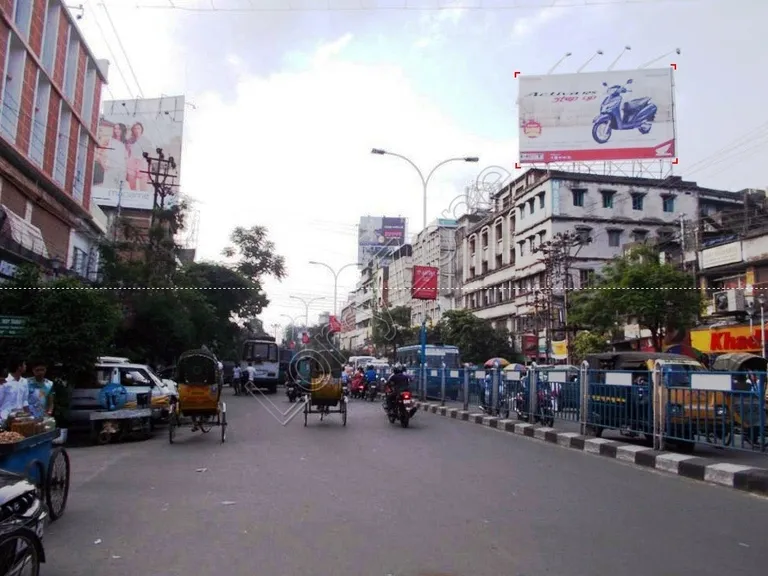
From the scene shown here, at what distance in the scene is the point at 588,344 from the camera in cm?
3684

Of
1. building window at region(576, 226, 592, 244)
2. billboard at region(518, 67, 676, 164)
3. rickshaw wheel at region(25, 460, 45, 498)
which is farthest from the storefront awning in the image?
building window at region(576, 226, 592, 244)

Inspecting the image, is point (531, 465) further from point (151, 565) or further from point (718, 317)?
point (718, 317)

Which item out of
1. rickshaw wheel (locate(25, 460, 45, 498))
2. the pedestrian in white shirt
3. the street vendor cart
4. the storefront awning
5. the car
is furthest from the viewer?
the storefront awning

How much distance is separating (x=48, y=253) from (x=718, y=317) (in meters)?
28.6

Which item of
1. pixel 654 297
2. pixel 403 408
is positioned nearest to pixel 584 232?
pixel 654 297

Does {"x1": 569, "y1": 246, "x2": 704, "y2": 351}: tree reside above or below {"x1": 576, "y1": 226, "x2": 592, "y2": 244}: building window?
below

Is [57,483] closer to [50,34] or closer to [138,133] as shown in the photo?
[50,34]

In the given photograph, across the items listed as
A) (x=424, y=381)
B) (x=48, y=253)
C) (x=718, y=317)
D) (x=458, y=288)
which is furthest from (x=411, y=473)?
(x=458, y=288)

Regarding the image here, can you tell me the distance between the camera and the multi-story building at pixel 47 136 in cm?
1995

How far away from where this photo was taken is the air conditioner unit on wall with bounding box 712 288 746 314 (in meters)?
27.9

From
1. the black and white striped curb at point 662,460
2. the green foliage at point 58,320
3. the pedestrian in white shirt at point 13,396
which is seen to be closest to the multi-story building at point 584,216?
the black and white striped curb at point 662,460

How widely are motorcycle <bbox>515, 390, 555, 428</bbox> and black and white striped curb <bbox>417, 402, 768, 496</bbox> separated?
1.28 feet

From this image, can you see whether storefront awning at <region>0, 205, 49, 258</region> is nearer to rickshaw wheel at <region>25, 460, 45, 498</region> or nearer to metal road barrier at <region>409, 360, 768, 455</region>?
metal road barrier at <region>409, 360, 768, 455</region>

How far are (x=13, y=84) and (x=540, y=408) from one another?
1855 cm
